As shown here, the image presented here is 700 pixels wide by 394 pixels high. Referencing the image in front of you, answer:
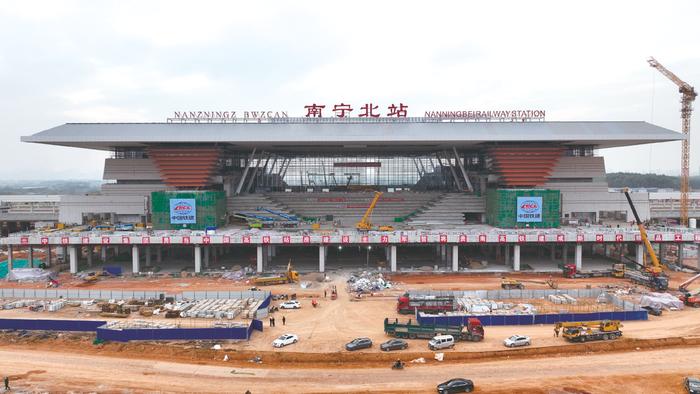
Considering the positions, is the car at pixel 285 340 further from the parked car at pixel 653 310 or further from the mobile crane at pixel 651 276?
the mobile crane at pixel 651 276

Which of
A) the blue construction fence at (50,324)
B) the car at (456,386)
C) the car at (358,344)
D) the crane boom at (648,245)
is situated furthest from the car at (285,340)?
the crane boom at (648,245)

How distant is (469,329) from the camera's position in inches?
1550

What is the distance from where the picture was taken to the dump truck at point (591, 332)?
38.3m

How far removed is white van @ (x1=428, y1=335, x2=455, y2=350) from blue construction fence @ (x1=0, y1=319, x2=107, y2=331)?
2989 cm

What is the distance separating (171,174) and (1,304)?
111ft

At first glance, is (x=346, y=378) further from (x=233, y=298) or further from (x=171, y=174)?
(x=171, y=174)

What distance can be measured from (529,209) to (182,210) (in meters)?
60.0

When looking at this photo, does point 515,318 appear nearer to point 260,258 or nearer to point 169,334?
point 169,334

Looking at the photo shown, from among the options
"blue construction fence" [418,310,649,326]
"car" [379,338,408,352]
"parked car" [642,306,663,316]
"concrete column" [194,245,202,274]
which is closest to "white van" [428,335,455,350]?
"car" [379,338,408,352]

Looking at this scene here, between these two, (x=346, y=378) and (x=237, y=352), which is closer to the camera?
(x=346, y=378)

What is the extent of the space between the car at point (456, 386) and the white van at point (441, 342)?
6848 mm

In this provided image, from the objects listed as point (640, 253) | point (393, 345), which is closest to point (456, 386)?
point (393, 345)

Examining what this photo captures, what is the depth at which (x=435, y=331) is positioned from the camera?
130ft

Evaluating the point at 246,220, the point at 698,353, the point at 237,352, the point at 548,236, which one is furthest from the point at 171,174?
the point at 698,353
